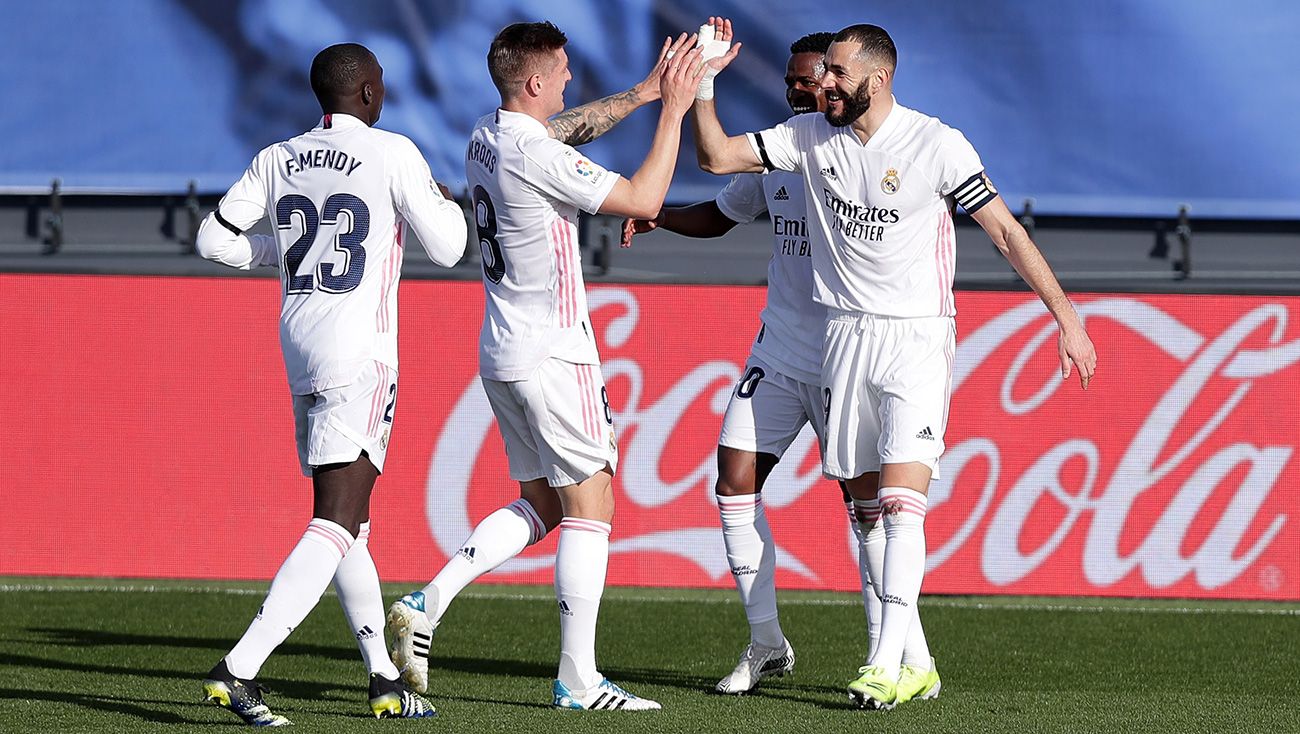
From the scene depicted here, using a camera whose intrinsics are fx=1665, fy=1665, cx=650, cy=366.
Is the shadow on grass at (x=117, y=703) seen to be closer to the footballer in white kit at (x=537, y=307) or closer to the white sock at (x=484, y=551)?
the white sock at (x=484, y=551)

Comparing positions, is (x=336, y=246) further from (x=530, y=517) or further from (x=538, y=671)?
(x=538, y=671)

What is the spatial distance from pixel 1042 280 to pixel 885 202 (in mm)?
514

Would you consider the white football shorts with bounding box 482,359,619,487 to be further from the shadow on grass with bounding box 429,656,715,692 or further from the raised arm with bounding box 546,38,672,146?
the shadow on grass with bounding box 429,656,715,692

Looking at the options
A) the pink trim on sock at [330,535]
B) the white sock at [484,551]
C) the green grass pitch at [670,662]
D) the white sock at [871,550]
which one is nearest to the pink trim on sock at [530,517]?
the white sock at [484,551]

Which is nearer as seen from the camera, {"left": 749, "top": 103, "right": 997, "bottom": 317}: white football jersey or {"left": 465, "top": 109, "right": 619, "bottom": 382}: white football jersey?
{"left": 465, "top": 109, "right": 619, "bottom": 382}: white football jersey

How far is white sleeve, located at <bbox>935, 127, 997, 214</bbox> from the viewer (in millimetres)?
4852

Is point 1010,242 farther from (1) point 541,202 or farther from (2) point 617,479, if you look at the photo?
(2) point 617,479

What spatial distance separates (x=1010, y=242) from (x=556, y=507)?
5.20 feet

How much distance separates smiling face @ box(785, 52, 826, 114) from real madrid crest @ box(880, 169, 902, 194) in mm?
329

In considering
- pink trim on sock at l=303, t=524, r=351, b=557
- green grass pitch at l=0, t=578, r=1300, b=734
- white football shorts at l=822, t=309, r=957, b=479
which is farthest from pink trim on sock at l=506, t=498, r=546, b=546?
white football shorts at l=822, t=309, r=957, b=479

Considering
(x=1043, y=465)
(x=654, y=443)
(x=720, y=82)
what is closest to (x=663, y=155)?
(x=654, y=443)

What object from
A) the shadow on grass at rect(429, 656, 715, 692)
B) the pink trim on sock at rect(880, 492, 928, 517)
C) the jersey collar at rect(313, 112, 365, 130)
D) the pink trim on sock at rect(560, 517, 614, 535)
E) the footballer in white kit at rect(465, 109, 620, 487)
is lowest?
the shadow on grass at rect(429, 656, 715, 692)

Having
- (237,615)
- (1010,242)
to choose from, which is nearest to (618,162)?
(237,615)

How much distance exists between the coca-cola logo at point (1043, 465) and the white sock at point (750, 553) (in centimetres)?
287
